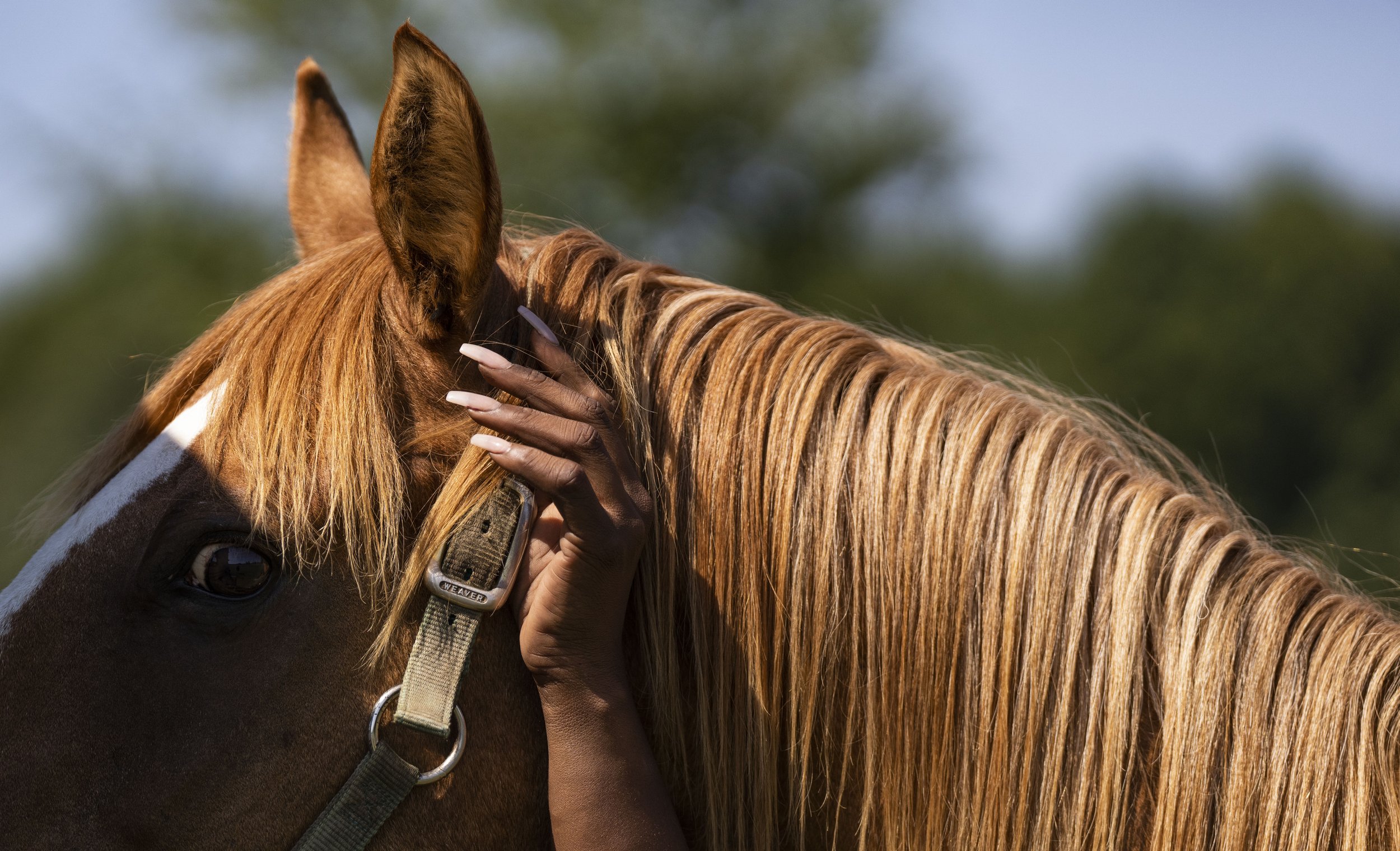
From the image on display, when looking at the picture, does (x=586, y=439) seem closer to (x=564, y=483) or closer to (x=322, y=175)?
(x=564, y=483)

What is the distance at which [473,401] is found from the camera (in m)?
1.30

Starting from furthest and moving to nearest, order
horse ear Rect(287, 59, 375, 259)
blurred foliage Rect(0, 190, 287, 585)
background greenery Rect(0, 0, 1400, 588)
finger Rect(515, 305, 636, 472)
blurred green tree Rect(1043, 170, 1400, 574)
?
blurred green tree Rect(1043, 170, 1400, 574)
background greenery Rect(0, 0, 1400, 588)
blurred foliage Rect(0, 190, 287, 585)
horse ear Rect(287, 59, 375, 259)
finger Rect(515, 305, 636, 472)

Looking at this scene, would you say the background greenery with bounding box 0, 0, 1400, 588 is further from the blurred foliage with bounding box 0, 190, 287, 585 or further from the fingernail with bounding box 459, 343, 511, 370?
the fingernail with bounding box 459, 343, 511, 370

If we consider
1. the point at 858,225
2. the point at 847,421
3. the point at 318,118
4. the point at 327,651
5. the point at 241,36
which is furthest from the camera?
the point at 858,225

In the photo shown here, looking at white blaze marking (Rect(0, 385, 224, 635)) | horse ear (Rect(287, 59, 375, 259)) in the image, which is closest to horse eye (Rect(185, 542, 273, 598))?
white blaze marking (Rect(0, 385, 224, 635))

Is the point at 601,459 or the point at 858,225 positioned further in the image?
the point at 858,225

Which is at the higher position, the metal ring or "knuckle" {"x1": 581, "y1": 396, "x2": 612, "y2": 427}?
"knuckle" {"x1": 581, "y1": 396, "x2": 612, "y2": 427}

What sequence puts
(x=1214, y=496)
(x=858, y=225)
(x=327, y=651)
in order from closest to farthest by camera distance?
(x=327, y=651) < (x=1214, y=496) < (x=858, y=225)

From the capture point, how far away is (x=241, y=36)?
16.1m

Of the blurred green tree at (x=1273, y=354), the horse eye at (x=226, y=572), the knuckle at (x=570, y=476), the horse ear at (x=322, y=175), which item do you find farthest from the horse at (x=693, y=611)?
the blurred green tree at (x=1273, y=354)

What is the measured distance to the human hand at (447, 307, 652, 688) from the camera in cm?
126

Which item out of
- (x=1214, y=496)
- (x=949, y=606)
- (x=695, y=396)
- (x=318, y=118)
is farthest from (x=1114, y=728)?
(x=318, y=118)

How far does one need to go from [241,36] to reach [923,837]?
18.3m

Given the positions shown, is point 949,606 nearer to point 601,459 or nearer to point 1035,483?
point 1035,483
